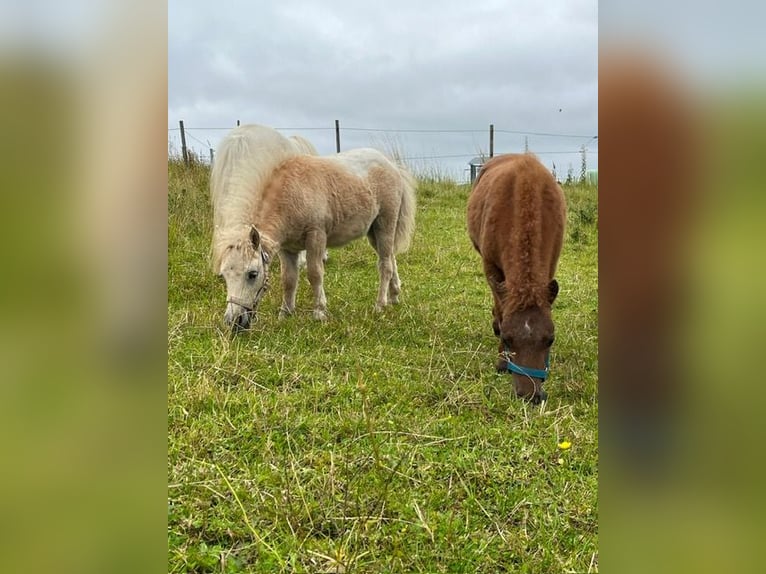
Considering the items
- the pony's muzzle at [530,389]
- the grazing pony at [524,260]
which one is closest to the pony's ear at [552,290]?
the grazing pony at [524,260]

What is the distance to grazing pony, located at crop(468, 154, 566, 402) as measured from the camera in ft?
11.0

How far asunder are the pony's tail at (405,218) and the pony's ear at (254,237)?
9.78 feet

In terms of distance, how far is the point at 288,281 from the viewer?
5887 mm

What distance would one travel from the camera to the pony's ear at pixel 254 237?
4785 mm

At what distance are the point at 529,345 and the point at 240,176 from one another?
363 cm

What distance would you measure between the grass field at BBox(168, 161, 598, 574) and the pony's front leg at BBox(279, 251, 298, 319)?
314 millimetres

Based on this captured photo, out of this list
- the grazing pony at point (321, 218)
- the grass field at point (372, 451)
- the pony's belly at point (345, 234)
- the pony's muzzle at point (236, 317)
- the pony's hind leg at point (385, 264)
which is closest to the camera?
the grass field at point (372, 451)

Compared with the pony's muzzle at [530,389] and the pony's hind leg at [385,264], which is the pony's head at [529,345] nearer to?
the pony's muzzle at [530,389]

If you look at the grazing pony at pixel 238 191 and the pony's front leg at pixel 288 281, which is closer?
the grazing pony at pixel 238 191

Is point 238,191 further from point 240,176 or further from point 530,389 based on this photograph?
point 530,389
